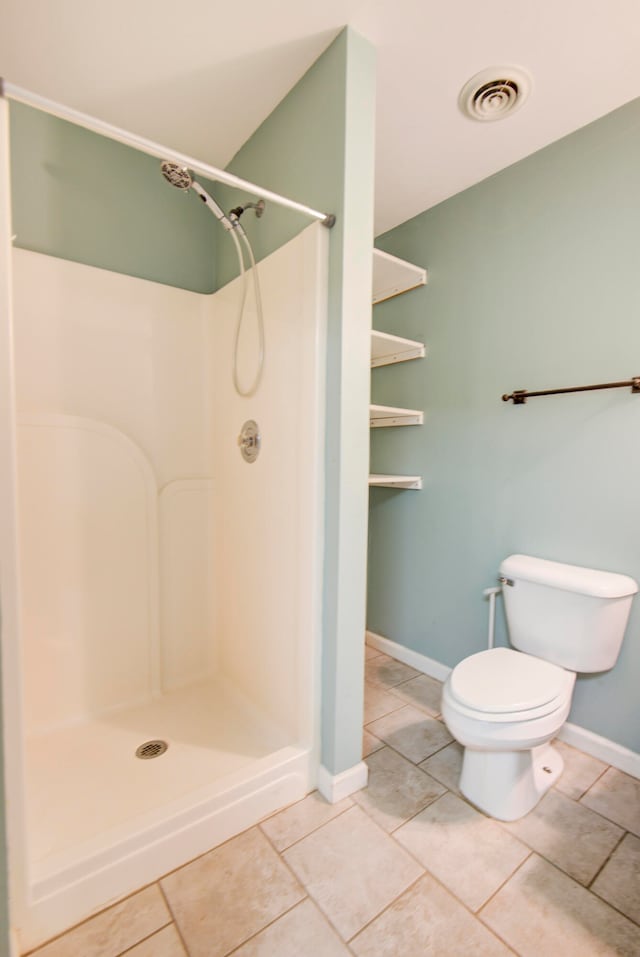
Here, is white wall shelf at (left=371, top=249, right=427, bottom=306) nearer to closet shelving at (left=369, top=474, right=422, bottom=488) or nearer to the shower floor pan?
closet shelving at (left=369, top=474, right=422, bottom=488)

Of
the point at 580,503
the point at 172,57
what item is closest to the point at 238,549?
the point at 580,503

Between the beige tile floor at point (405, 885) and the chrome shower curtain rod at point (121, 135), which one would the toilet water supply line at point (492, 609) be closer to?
the beige tile floor at point (405, 885)

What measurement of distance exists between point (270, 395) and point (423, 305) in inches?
42.3

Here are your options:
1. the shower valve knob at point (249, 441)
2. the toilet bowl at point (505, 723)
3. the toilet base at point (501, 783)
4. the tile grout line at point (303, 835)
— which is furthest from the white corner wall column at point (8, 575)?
the toilet base at point (501, 783)

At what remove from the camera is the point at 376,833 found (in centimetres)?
129

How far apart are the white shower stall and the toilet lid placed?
0.50 metres

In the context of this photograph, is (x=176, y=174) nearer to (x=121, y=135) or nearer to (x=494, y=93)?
(x=121, y=135)

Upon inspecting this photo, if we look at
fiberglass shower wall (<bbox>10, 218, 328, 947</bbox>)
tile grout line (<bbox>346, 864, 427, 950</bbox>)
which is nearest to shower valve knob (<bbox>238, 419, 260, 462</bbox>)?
fiberglass shower wall (<bbox>10, 218, 328, 947</bbox>)

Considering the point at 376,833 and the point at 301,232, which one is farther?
the point at 301,232

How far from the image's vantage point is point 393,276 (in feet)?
7.10

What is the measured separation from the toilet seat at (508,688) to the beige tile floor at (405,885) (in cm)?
39

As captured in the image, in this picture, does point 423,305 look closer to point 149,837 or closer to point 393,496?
point 393,496

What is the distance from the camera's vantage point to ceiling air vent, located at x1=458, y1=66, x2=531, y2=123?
138cm

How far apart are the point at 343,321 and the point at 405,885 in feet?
5.21
